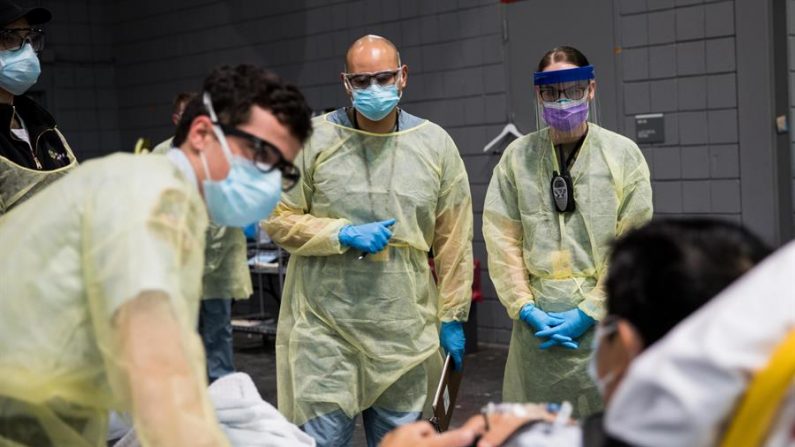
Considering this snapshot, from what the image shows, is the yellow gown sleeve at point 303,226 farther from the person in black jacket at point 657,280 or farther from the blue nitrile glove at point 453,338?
the person in black jacket at point 657,280

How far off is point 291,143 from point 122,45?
6.76m

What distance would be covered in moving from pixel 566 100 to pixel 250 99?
1.41 meters

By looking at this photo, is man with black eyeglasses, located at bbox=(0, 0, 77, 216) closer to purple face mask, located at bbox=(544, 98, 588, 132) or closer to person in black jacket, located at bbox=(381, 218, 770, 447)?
purple face mask, located at bbox=(544, 98, 588, 132)

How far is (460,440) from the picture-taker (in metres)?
1.50

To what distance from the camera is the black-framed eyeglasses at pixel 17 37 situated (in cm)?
299

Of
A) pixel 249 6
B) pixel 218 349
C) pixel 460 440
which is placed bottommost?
pixel 218 349

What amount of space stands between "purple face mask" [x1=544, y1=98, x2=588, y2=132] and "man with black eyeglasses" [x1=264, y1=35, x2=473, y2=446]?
1.24 feet

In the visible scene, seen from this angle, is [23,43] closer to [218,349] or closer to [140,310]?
[140,310]

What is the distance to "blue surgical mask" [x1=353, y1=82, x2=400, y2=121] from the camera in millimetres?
2920

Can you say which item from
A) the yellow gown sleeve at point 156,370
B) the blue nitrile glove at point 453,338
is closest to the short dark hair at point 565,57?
the blue nitrile glove at point 453,338

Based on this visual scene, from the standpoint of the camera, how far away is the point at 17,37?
3023 millimetres

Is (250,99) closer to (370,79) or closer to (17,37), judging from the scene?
(370,79)

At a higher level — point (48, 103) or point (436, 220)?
point (48, 103)

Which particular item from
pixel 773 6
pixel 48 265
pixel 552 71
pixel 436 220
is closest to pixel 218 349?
pixel 436 220
